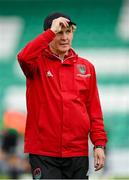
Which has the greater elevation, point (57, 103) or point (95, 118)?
point (57, 103)

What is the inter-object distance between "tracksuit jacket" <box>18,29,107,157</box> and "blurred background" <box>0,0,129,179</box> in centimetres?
742

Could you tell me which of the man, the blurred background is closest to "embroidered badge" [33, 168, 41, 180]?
the man

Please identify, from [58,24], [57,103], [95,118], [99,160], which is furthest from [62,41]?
[99,160]

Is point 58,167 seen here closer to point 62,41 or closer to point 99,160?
point 99,160

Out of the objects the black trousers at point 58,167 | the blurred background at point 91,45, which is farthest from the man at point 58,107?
the blurred background at point 91,45

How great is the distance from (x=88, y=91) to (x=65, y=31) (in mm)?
423

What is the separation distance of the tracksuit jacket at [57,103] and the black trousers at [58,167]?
0.04 meters

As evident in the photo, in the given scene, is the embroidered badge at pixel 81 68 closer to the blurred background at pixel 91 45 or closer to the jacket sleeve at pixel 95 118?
the jacket sleeve at pixel 95 118

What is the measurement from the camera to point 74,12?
1355 centimetres

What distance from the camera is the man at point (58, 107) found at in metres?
4.99

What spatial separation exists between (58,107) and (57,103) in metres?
0.03

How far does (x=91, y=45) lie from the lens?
13.5 meters

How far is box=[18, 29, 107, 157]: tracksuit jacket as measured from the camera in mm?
4992

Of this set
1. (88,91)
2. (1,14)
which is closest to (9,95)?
(1,14)
